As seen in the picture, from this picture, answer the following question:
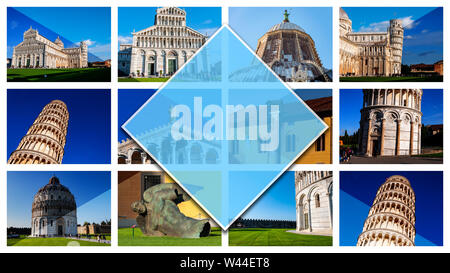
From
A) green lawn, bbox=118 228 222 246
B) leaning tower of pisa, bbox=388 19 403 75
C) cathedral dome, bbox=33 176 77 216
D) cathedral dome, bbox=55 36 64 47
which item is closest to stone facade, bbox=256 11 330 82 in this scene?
leaning tower of pisa, bbox=388 19 403 75

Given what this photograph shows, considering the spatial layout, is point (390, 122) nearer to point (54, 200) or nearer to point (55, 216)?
point (54, 200)

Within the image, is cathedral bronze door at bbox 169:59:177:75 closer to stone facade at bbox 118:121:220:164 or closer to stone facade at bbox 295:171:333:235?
stone facade at bbox 118:121:220:164

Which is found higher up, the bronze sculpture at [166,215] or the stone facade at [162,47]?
the stone facade at [162,47]

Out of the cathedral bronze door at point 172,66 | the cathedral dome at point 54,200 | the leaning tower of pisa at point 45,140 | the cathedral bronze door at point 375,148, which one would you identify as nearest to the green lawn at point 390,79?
the cathedral bronze door at point 375,148

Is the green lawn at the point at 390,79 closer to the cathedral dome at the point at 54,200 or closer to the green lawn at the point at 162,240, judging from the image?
the green lawn at the point at 162,240
